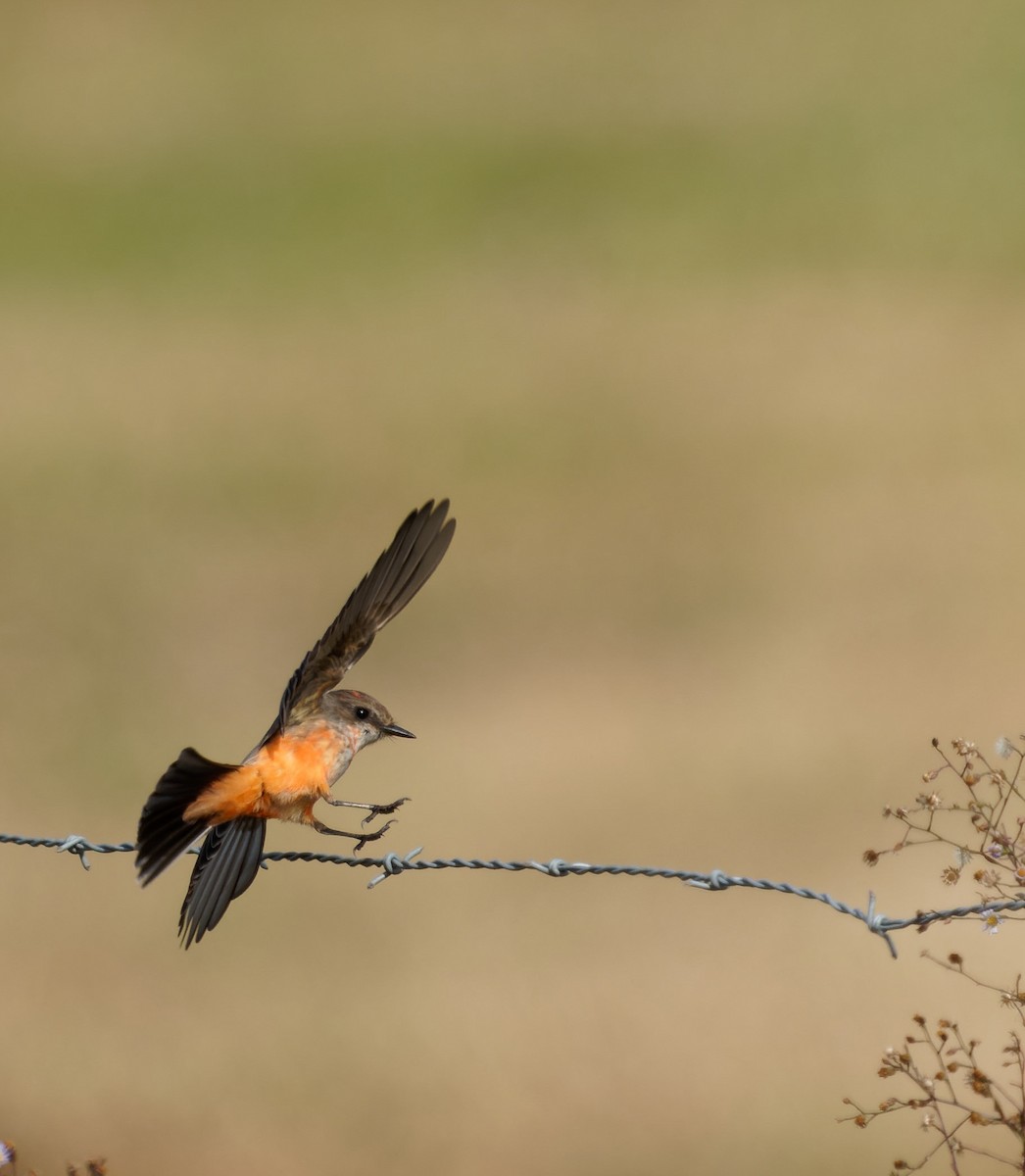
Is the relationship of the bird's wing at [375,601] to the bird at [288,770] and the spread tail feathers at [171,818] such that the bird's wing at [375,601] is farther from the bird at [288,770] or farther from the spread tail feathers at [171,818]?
the spread tail feathers at [171,818]

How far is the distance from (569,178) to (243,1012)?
3568cm

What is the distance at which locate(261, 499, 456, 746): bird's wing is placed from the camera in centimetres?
554

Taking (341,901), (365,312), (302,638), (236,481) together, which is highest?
(365,312)

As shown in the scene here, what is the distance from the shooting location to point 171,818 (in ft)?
17.5

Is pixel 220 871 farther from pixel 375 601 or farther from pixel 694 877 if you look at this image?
pixel 694 877

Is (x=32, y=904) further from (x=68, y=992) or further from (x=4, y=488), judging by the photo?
(x=4, y=488)

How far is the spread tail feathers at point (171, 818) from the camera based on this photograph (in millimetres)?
5184

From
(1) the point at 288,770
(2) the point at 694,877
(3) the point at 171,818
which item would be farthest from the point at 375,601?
(2) the point at 694,877

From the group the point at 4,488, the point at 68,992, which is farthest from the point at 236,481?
the point at 68,992

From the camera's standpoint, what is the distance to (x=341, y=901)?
47.9 feet

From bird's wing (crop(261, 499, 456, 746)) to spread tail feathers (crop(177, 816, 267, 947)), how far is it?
323mm

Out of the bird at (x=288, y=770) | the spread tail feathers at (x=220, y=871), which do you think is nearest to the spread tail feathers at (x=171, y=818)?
the bird at (x=288, y=770)

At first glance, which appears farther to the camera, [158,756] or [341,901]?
[158,756]

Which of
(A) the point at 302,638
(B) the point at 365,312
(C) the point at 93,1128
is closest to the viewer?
(C) the point at 93,1128
